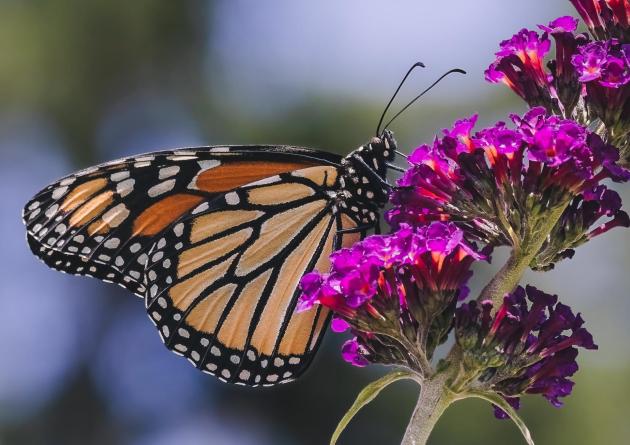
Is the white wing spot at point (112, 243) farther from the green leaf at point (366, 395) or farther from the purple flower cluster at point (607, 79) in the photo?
the purple flower cluster at point (607, 79)

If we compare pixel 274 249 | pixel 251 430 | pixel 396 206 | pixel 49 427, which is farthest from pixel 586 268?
pixel 396 206

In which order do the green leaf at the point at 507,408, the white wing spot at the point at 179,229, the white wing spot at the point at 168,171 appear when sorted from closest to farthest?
the green leaf at the point at 507,408, the white wing spot at the point at 168,171, the white wing spot at the point at 179,229

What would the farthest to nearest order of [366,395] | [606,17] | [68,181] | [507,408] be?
1. [68,181]
2. [606,17]
3. [366,395]
4. [507,408]

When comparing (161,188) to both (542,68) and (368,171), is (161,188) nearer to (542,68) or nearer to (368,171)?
(368,171)

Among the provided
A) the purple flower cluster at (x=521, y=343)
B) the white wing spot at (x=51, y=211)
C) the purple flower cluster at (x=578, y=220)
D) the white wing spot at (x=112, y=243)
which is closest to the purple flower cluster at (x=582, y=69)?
the purple flower cluster at (x=578, y=220)

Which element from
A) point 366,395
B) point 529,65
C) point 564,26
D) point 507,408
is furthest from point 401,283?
point 564,26

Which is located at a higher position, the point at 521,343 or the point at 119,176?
the point at 119,176

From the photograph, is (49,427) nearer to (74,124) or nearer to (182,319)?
(74,124)
